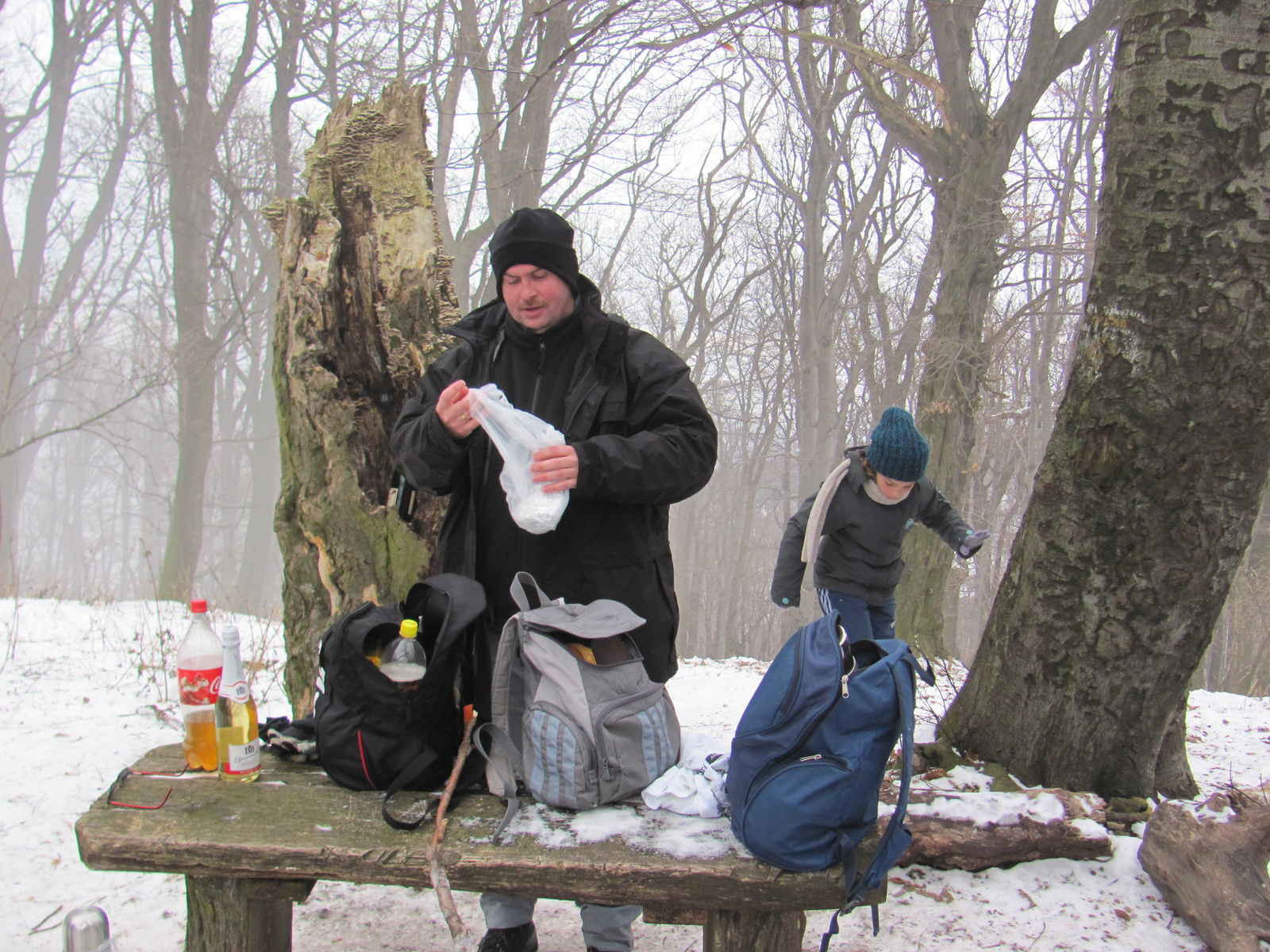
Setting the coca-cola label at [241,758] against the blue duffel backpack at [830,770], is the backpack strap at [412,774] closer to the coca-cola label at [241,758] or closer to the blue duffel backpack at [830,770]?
the coca-cola label at [241,758]

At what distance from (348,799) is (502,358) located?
4.28ft

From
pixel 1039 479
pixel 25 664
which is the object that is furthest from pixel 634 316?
pixel 1039 479

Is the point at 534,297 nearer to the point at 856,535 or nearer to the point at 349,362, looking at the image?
the point at 349,362

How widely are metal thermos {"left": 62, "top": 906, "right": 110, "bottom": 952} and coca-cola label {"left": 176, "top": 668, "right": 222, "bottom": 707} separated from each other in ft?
2.01

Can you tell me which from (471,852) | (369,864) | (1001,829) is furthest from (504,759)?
(1001,829)

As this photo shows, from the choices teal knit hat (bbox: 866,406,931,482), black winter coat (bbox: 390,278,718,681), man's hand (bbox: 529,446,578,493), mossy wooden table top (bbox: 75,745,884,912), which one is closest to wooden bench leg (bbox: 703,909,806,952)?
mossy wooden table top (bbox: 75,745,884,912)

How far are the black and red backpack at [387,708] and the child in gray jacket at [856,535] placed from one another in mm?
2235

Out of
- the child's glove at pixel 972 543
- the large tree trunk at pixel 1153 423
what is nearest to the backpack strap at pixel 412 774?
the large tree trunk at pixel 1153 423

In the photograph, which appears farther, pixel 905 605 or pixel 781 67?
pixel 781 67

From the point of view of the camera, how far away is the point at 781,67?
1320 cm

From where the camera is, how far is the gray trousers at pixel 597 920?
2334 millimetres

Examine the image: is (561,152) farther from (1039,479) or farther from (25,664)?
(1039,479)

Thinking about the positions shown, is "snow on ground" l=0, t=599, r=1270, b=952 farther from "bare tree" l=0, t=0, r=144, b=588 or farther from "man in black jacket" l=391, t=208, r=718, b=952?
"bare tree" l=0, t=0, r=144, b=588

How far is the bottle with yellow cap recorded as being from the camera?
2178 millimetres
